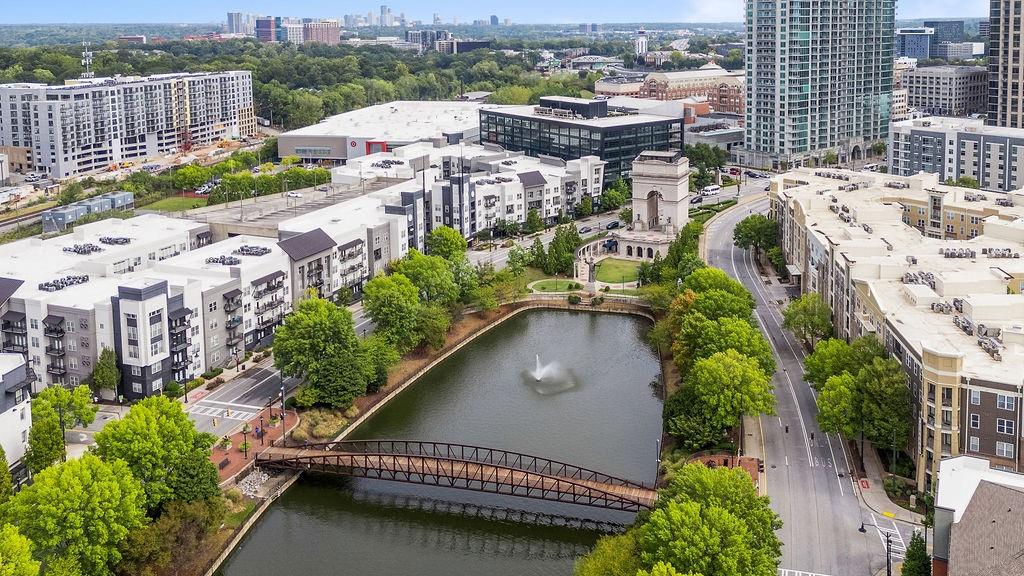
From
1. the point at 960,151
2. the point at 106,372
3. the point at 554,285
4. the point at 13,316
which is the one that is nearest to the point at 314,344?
the point at 106,372

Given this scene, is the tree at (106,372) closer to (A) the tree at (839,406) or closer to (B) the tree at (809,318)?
(A) the tree at (839,406)

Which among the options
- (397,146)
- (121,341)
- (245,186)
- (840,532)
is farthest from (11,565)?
(397,146)

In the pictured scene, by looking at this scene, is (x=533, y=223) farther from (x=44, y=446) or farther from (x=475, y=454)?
(x=44, y=446)

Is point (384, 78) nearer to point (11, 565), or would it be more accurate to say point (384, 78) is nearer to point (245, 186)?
point (245, 186)

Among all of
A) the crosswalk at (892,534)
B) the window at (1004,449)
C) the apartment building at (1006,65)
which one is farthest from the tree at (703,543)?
the apartment building at (1006,65)

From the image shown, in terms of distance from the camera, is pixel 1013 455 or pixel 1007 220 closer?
pixel 1013 455
